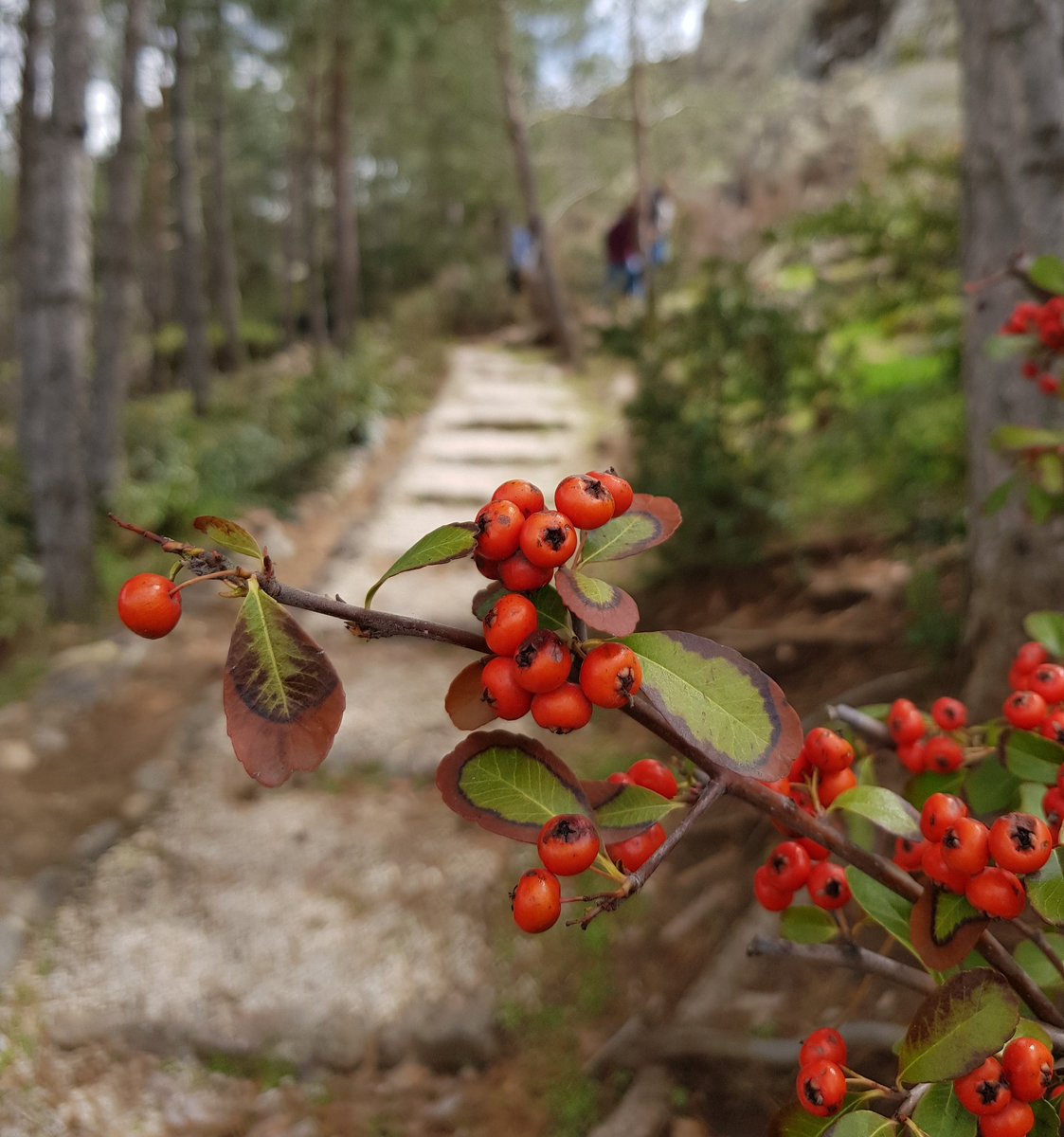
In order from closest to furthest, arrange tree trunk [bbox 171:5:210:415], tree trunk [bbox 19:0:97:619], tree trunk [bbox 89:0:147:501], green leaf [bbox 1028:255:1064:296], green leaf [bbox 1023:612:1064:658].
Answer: green leaf [bbox 1023:612:1064:658] < green leaf [bbox 1028:255:1064:296] < tree trunk [bbox 19:0:97:619] < tree trunk [bbox 89:0:147:501] < tree trunk [bbox 171:5:210:415]

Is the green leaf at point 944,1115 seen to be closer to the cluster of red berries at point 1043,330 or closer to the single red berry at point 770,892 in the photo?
the single red berry at point 770,892

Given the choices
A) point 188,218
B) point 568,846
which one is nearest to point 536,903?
point 568,846

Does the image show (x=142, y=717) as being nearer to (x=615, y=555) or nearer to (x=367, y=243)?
(x=615, y=555)

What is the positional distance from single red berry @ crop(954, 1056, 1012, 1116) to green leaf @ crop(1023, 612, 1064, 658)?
0.82m

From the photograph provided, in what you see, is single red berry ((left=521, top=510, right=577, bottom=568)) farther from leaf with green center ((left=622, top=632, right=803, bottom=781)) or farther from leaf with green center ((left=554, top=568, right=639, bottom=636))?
leaf with green center ((left=622, top=632, right=803, bottom=781))

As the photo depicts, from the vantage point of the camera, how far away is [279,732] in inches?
31.2

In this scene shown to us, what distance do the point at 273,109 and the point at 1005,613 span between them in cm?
2512

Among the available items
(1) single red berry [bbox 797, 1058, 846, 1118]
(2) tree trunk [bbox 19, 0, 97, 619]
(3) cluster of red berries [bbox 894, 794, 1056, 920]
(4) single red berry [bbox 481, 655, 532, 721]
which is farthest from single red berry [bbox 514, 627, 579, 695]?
(2) tree trunk [bbox 19, 0, 97, 619]

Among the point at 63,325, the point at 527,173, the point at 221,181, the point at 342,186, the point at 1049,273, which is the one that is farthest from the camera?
the point at 221,181

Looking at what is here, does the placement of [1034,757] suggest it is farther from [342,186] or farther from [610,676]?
[342,186]

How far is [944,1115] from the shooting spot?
3.02ft

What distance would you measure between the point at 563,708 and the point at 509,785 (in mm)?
162

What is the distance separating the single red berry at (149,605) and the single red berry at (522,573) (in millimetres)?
312

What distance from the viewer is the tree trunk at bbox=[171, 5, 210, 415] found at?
10625mm
